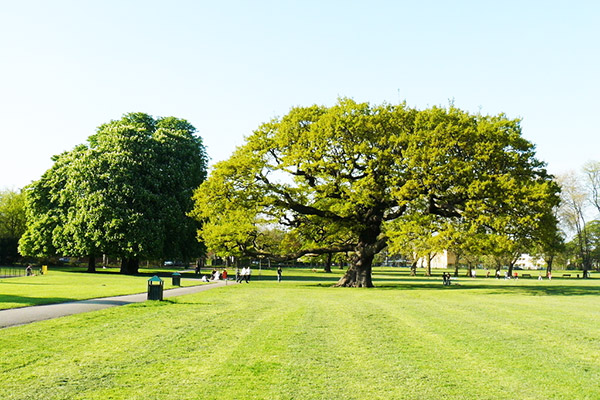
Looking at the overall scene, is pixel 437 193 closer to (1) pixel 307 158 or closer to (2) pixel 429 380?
(1) pixel 307 158

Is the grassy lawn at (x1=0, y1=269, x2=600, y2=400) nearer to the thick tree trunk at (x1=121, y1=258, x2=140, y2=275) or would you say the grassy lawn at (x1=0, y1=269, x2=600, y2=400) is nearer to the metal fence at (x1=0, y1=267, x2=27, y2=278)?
the metal fence at (x1=0, y1=267, x2=27, y2=278)

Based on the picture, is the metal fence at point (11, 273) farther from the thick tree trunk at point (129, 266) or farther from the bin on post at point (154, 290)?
the bin on post at point (154, 290)

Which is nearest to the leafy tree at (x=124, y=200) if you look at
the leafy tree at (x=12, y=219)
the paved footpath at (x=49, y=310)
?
the leafy tree at (x=12, y=219)

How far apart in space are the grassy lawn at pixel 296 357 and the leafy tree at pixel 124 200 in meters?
33.2

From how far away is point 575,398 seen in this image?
694 centimetres

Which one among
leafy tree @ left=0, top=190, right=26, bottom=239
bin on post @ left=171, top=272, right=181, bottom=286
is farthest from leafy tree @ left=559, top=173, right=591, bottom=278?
leafy tree @ left=0, top=190, right=26, bottom=239

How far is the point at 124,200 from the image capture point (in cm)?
4803

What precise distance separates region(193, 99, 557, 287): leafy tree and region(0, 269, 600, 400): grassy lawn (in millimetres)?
15273

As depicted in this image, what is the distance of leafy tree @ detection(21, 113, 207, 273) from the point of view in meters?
47.0

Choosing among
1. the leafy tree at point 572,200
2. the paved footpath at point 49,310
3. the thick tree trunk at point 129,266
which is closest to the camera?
the paved footpath at point 49,310

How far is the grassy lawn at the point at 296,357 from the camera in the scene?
713cm

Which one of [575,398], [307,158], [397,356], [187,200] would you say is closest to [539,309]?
[397,356]

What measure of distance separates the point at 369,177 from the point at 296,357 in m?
23.7

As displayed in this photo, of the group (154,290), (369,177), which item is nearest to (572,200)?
(369,177)
